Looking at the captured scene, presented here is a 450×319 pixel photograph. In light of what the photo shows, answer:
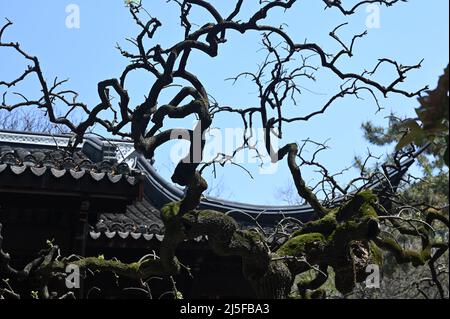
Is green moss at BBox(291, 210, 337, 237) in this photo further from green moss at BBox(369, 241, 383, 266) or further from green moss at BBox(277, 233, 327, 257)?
green moss at BBox(369, 241, 383, 266)

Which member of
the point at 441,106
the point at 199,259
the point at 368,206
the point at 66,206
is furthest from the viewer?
the point at 199,259

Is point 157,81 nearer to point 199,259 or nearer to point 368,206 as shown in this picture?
point 368,206

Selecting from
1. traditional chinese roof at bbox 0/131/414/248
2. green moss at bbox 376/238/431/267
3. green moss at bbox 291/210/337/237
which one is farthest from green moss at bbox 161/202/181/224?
green moss at bbox 376/238/431/267

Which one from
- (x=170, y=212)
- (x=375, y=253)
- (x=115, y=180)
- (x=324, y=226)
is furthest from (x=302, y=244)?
(x=115, y=180)

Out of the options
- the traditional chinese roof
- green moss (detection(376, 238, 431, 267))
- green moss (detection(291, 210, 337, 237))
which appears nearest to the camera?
green moss (detection(291, 210, 337, 237))

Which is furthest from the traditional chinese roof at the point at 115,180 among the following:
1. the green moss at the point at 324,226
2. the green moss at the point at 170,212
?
the green moss at the point at 170,212

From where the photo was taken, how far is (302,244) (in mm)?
4441

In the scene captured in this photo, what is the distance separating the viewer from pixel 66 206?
6273 mm

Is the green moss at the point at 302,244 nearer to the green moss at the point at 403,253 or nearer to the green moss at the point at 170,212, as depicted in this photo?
the green moss at the point at 403,253

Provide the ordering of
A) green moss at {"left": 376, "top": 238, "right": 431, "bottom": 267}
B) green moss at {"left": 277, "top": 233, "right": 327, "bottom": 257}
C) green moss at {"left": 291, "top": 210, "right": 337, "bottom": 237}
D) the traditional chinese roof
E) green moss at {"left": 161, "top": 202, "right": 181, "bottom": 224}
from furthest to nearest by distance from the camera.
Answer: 1. the traditional chinese roof
2. green moss at {"left": 376, "top": 238, "right": 431, "bottom": 267}
3. green moss at {"left": 291, "top": 210, "right": 337, "bottom": 237}
4. green moss at {"left": 277, "top": 233, "right": 327, "bottom": 257}
5. green moss at {"left": 161, "top": 202, "right": 181, "bottom": 224}

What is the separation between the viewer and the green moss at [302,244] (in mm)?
4387

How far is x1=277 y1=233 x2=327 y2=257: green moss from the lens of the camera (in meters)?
4.39

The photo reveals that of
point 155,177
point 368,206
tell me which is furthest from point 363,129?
point 368,206
